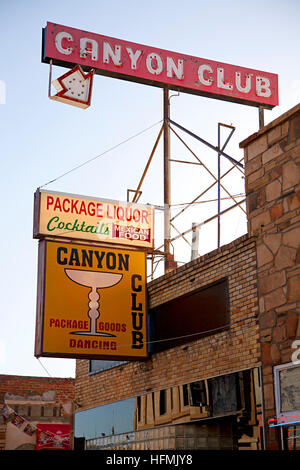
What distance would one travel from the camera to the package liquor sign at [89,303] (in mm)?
13828

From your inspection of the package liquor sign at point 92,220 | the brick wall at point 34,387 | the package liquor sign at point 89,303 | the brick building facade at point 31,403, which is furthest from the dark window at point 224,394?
the brick wall at point 34,387

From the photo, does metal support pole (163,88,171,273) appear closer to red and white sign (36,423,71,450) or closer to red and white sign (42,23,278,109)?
red and white sign (42,23,278,109)

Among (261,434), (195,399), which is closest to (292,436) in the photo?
(261,434)

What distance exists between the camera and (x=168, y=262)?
16.5m

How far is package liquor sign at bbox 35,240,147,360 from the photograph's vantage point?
13828 millimetres

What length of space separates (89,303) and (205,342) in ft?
8.74

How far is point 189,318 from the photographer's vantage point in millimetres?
13586

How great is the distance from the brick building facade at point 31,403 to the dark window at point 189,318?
1049 cm

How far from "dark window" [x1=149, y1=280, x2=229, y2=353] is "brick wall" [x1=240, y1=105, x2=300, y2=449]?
1.62 m

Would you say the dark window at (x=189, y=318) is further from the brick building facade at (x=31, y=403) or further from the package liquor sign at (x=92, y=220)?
the brick building facade at (x=31, y=403)

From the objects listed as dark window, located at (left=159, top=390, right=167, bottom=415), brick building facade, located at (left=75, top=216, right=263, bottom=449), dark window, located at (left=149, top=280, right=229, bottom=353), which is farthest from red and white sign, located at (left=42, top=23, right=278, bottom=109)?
dark window, located at (left=159, top=390, right=167, bottom=415)

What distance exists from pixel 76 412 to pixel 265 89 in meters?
9.98

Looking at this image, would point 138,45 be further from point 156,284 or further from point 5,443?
point 5,443

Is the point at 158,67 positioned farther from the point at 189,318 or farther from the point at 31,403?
the point at 31,403
